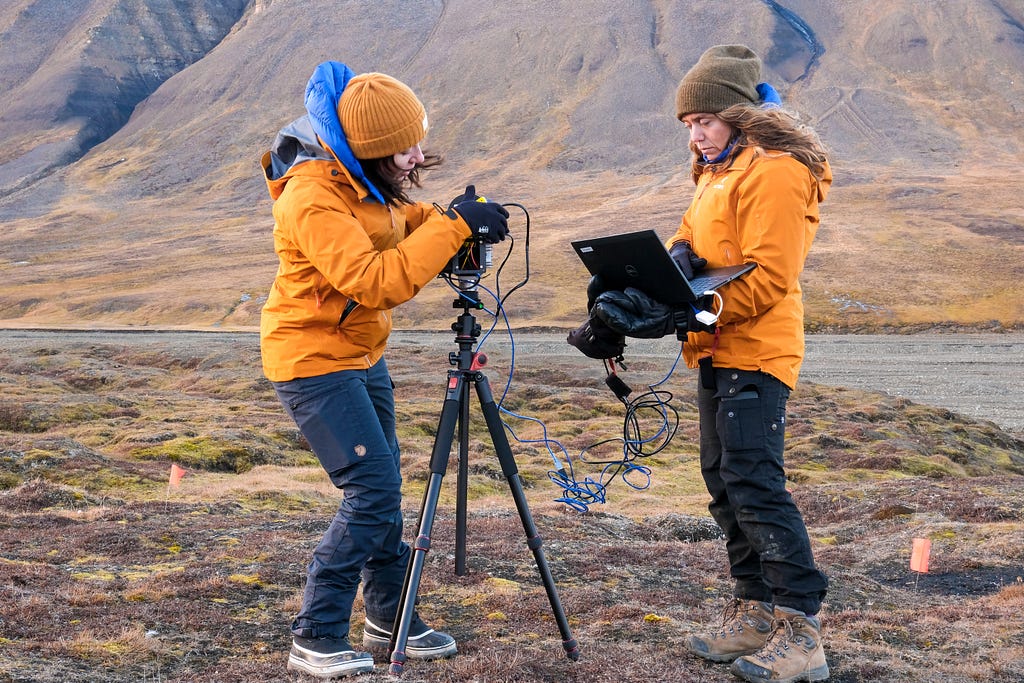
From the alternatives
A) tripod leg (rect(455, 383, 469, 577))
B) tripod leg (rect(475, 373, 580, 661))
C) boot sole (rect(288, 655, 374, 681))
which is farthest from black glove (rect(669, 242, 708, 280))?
boot sole (rect(288, 655, 374, 681))

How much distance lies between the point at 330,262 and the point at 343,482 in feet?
3.74

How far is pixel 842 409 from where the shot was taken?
1027 inches

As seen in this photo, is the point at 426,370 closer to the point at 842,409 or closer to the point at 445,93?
the point at 842,409

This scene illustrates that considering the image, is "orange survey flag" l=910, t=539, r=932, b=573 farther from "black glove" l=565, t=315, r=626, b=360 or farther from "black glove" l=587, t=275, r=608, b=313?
"black glove" l=587, t=275, r=608, b=313

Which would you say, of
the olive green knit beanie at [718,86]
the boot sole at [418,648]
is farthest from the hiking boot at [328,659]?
the olive green knit beanie at [718,86]

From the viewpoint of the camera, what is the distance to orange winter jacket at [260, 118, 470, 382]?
4617 mm

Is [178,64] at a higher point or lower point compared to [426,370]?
higher

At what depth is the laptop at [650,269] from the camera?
182 inches

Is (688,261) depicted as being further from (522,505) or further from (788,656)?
(788,656)

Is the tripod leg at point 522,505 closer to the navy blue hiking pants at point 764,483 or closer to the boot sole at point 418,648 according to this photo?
the boot sole at point 418,648

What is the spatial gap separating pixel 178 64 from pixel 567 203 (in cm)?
10709

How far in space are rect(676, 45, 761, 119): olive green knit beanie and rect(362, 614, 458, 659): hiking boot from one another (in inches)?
127

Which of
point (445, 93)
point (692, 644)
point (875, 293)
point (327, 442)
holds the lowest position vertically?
point (875, 293)

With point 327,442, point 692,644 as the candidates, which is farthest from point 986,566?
Answer: point 327,442
